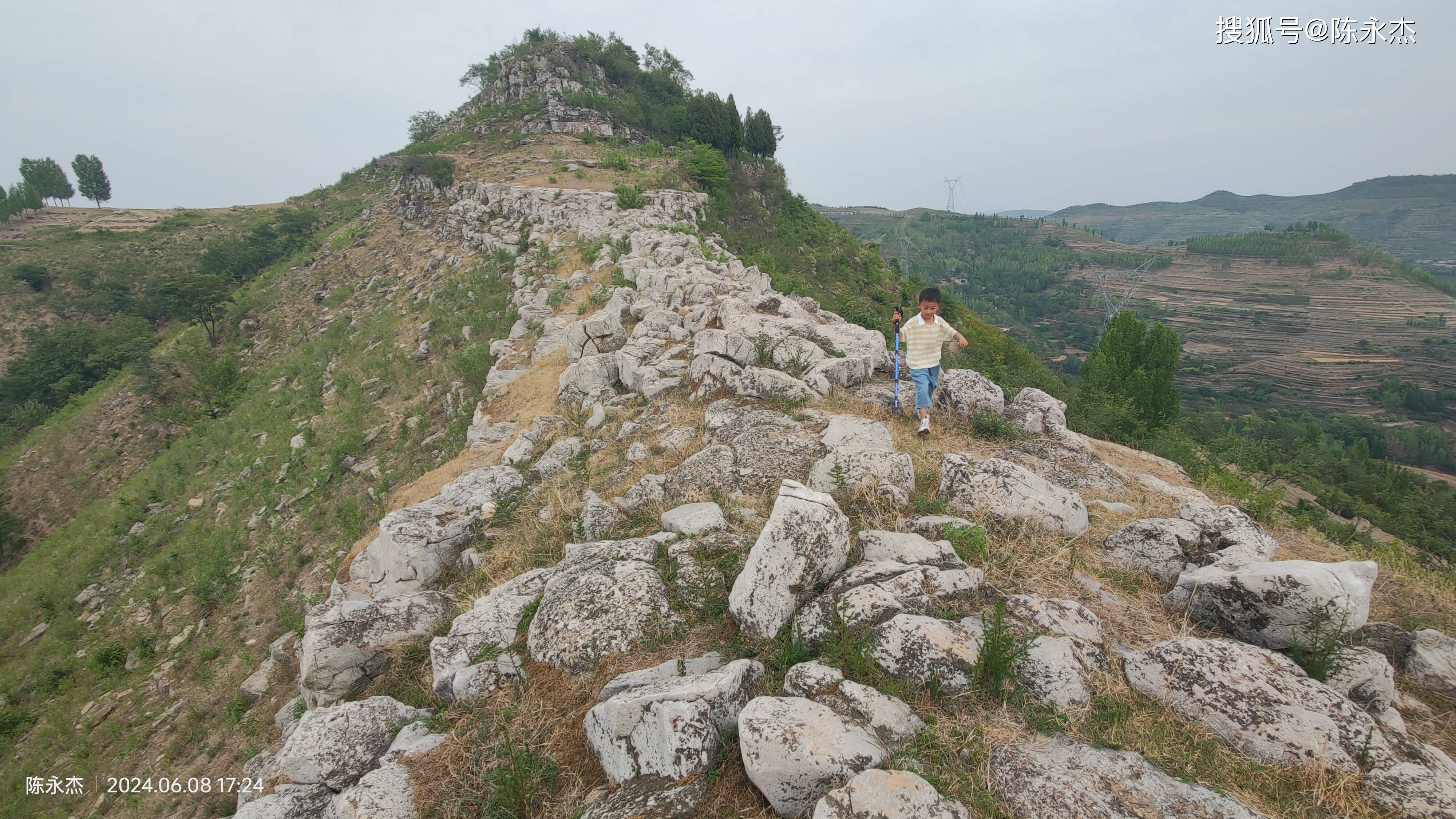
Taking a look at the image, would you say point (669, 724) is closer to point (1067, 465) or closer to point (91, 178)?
point (1067, 465)

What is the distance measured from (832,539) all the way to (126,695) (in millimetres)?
12739

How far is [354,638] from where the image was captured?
17.7 feet

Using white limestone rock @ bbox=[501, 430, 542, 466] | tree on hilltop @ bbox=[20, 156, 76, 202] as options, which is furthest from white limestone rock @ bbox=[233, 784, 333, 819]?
tree on hilltop @ bbox=[20, 156, 76, 202]

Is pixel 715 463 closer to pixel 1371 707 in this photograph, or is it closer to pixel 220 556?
pixel 1371 707

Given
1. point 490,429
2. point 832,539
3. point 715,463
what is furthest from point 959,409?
point 490,429

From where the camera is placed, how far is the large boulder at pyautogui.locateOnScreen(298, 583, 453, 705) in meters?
5.30

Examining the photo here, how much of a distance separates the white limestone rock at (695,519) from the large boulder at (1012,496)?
244cm

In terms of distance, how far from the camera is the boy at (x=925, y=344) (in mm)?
7344

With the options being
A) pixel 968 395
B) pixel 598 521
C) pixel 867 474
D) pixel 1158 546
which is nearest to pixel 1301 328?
pixel 968 395

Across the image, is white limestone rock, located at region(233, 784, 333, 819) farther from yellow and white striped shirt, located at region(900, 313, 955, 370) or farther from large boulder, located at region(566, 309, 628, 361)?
large boulder, located at region(566, 309, 628, 361)

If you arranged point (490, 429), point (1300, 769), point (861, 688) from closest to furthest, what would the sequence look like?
point (1300, 769)
point (861, 688)
point (490, 429)

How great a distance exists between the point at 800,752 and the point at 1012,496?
12.2 ft

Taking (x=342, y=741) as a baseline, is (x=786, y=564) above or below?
above

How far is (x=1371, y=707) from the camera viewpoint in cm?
355
